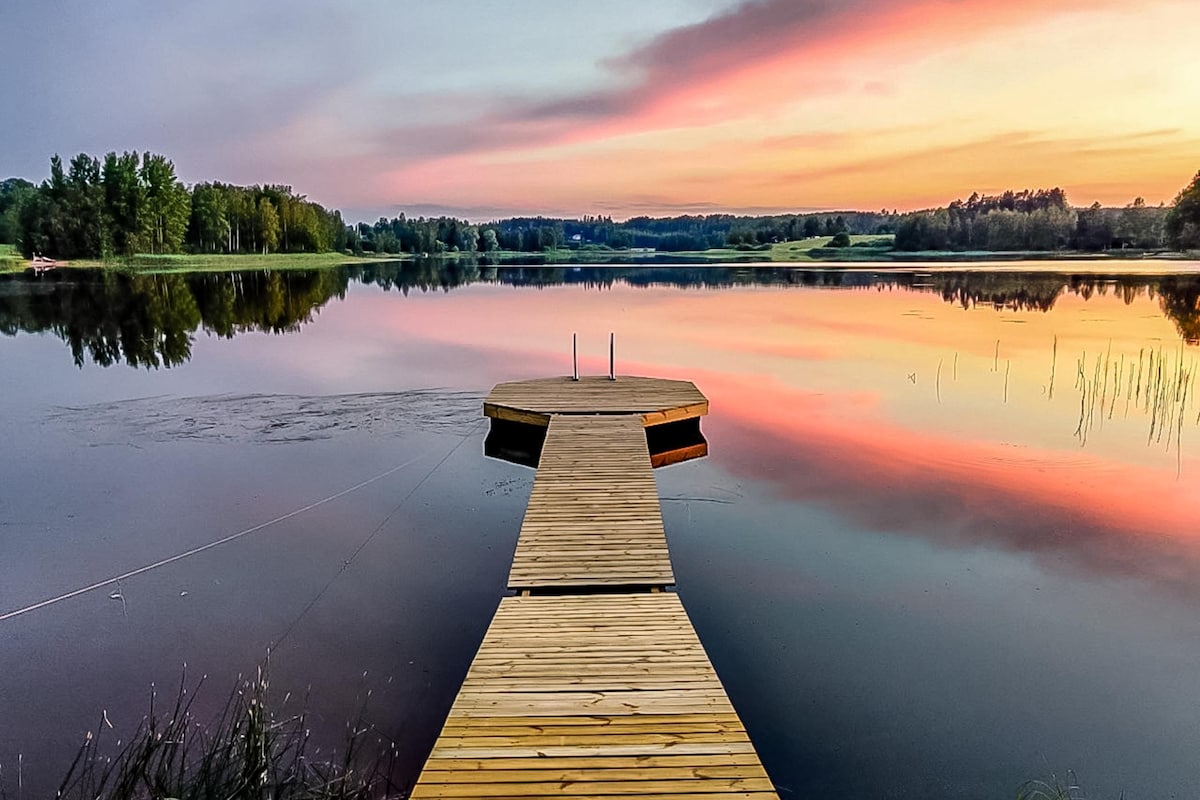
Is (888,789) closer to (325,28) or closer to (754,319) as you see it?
(754,319)

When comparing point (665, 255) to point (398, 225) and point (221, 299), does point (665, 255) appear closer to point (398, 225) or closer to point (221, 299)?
point (398, 225)

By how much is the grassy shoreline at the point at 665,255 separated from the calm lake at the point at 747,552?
146 ft

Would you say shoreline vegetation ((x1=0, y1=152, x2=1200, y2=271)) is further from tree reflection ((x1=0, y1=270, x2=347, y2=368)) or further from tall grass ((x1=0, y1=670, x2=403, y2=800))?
tall grass ((x1=0, y1=670, x2=403, y2=800))

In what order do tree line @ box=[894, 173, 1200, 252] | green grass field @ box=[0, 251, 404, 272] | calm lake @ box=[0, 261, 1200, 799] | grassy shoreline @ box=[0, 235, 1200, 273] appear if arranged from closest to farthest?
calm lake @ box=[0, 261, 1200, 799] → green grass field @ box=[0, 251, 404, 272] → grassy shoreline @ box=[0, 235, 1200, 273] → tree line @ box=[894, 173, 1200, 252]

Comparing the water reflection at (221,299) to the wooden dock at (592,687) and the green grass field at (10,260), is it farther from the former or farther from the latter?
the wooden dock at (592,687)

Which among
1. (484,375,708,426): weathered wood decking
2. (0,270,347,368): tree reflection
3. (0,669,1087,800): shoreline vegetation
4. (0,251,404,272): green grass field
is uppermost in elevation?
(0,251,404,272): green grass field

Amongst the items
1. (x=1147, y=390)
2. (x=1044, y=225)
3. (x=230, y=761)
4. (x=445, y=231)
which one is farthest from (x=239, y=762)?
(x=445, y=231)

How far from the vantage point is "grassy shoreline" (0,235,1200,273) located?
51250 mm

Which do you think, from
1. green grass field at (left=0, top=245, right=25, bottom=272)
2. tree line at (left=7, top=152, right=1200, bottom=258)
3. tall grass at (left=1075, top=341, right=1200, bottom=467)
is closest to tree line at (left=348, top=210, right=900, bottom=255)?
tree line at (left=7, top=152, right=1200, bottom=258)

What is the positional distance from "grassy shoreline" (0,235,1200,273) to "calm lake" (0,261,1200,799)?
146 ft

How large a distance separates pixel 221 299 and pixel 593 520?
28113mm

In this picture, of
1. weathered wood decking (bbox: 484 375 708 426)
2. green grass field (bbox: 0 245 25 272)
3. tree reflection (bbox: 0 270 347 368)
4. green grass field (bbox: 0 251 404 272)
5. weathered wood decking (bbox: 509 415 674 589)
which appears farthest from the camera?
green grass field (bbox: 0 251 404 272)

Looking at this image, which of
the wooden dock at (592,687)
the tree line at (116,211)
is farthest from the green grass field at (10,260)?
the wooden dock at (592,687)

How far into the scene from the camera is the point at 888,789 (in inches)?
127
